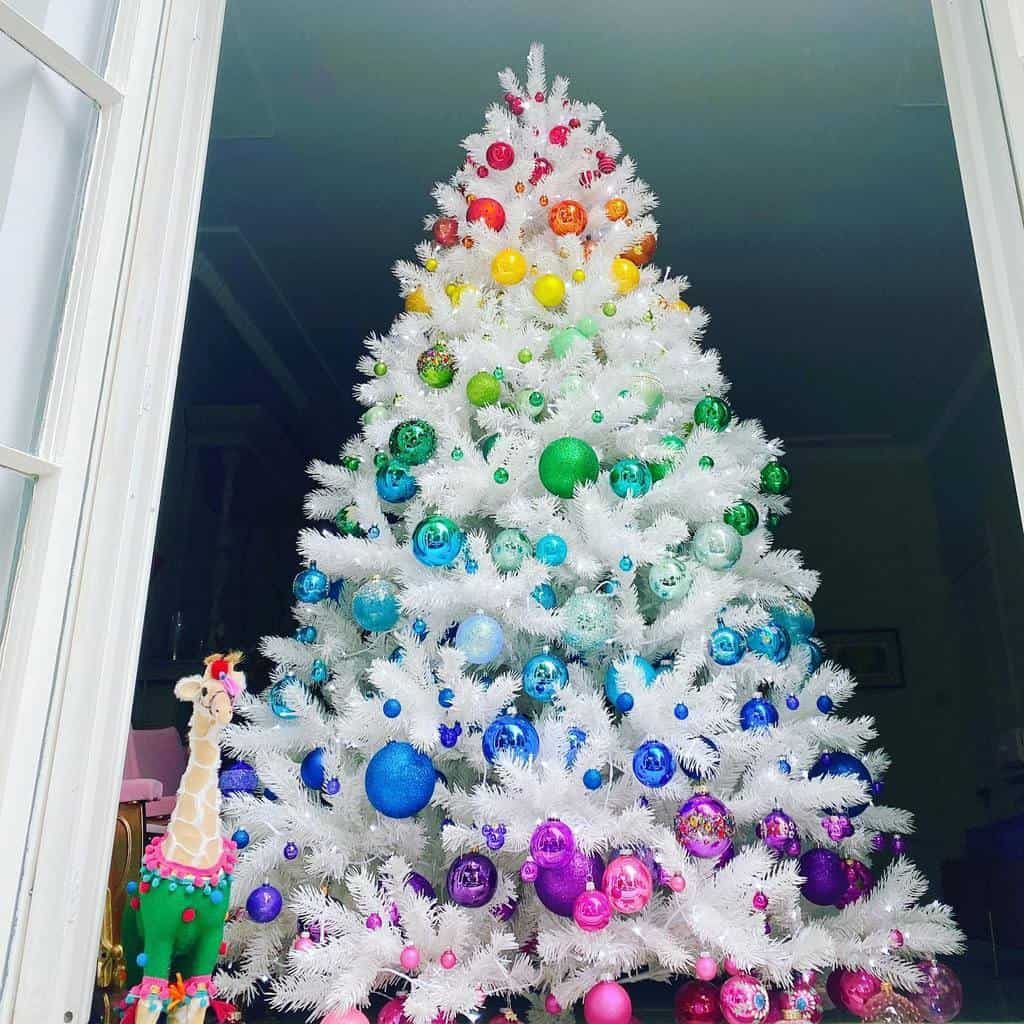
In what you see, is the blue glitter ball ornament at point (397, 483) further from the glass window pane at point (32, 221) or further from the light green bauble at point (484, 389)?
the glass window pane at point (32, 221)

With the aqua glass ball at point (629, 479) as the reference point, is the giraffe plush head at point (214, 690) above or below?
below

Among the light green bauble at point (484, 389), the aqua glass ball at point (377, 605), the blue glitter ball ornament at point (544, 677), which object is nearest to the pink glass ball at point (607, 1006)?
the blue glitter ball ornament at point (544, 677)

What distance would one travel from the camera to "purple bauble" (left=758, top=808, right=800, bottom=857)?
A: 124 centimetres

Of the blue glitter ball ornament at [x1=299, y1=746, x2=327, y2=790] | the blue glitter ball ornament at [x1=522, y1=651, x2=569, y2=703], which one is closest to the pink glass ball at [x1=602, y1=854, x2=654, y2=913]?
the blue glitter ball ornament at [x1=522, y1=651, x2=569, y2=703]

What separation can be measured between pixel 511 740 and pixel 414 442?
0.51 meters

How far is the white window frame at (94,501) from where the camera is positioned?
0.91 m

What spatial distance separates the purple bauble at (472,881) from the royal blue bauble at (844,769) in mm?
504

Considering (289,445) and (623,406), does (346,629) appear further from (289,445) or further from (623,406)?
(289,445)

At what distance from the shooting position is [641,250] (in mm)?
1788

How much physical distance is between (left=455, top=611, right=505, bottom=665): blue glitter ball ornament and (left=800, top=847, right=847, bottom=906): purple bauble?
21.0 inches

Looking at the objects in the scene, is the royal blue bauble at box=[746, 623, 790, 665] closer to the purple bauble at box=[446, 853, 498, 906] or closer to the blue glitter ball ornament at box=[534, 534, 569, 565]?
the blue glitter ball ornament at box=[534, 534, 569, 565]

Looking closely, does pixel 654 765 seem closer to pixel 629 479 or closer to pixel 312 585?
pixel 629 479

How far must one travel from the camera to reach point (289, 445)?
4.03 meters

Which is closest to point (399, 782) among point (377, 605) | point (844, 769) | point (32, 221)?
point (377, 605)
